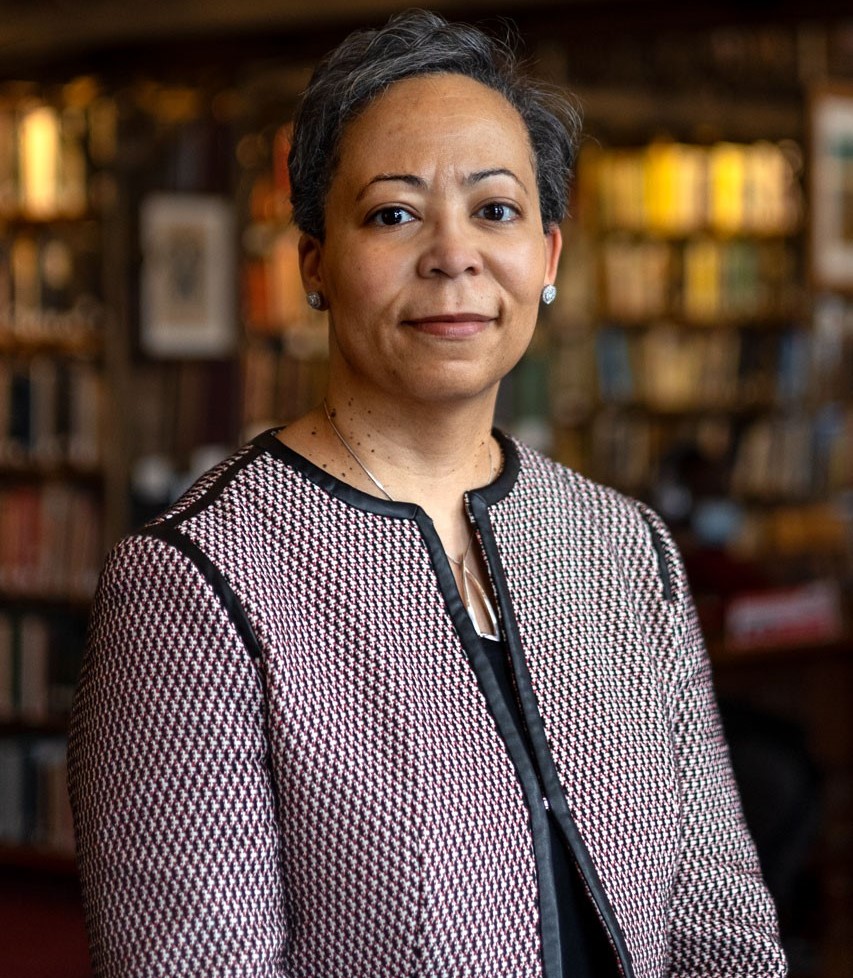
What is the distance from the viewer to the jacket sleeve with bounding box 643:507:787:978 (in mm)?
1570

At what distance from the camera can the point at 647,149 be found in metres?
6.52

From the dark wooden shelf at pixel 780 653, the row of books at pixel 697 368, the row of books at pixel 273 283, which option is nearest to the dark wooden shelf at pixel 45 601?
the row of books at pixel 273 283

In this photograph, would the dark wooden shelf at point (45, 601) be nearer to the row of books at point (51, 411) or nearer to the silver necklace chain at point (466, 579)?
the row of books at point (51, 411)

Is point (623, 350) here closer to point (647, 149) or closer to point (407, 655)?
point (647, 149)

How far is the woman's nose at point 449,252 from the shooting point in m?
1.38

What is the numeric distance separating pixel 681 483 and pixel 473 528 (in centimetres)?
375

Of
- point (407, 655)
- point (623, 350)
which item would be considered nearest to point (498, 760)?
point (407, 655)

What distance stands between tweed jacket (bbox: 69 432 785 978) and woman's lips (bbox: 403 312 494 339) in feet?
0.60

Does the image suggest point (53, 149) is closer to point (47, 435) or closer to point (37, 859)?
point (47, 435)

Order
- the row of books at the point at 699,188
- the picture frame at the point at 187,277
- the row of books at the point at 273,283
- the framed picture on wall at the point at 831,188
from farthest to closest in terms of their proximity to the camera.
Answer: the row of books at the point at 699,188, the framed picture on wall at the point at 831,188, the row of books at the point at 273,283, the picture frame at the point at 187,277

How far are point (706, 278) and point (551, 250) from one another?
5198 mm

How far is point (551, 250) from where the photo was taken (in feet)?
5.29

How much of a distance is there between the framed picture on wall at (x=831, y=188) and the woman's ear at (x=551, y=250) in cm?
403

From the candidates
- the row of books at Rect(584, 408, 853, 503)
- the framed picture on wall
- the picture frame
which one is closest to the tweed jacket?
the picture frame
